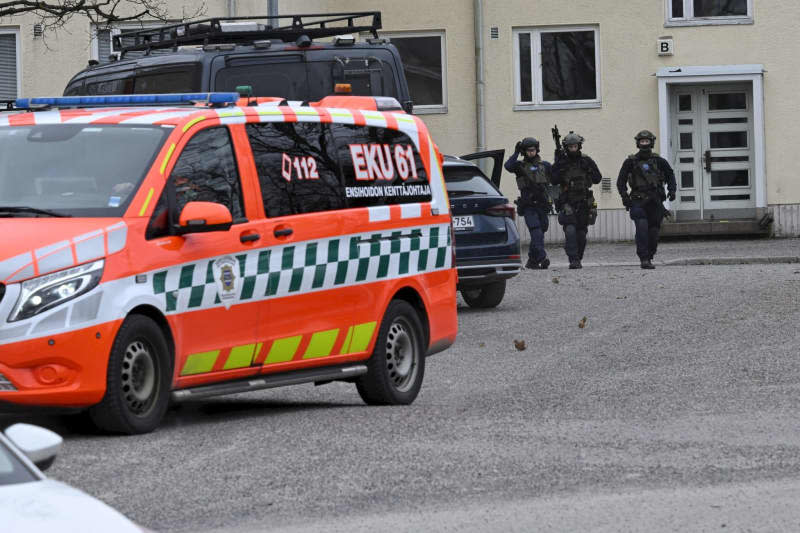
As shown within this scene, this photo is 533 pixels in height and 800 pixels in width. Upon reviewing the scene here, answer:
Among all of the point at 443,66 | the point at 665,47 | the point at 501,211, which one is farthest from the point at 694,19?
the point at 501,211

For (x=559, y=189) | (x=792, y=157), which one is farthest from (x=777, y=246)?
(x=559, y=189)

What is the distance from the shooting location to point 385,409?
10641 millimetres

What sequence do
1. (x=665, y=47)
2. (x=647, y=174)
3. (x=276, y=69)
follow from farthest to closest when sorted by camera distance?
(x=665, y=47) < (x=647, y=174) < (x=276, y=69)

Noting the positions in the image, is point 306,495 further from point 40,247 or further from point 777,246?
point 777,246

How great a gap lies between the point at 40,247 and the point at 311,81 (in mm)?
7016

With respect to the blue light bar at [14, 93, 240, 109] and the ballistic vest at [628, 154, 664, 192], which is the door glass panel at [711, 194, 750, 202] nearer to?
the ballistic vest at [628, 154, 664, 192]

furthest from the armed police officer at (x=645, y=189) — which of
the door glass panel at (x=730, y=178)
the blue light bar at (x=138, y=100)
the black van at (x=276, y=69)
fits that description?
the blue light bar at (x=138, y=100)

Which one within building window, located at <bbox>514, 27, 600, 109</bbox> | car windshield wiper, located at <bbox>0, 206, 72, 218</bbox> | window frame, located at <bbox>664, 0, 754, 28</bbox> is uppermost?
window frame, located at <bbox>664, 0, 754, 28</bbox>

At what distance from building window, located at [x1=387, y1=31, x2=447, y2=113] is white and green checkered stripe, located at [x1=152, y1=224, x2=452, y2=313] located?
2190 centimetres

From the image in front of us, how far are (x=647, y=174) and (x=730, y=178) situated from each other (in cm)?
908

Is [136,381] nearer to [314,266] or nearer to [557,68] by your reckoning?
[314,266]

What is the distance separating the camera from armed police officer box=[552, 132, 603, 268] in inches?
998

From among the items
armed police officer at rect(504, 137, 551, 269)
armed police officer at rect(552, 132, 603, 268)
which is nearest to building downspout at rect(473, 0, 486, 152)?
armed police officer at rect(552, 132, 603, 268)

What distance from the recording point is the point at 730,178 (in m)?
33.5
